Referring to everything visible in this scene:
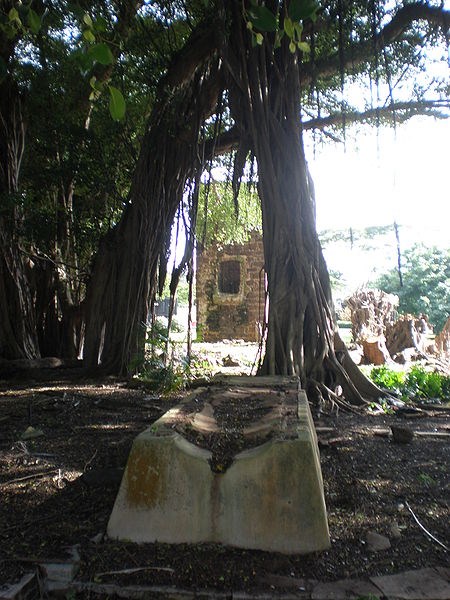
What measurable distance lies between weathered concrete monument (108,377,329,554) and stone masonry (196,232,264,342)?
40.0ft

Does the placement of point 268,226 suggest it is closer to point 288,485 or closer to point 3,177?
point 288,485

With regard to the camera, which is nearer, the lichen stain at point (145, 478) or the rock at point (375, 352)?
the lichen stain at point (145, 478)

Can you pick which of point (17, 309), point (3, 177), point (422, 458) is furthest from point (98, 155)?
point (422, 458)

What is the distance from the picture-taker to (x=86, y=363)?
6430 millimetres

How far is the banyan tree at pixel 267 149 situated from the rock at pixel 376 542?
8.34 feet

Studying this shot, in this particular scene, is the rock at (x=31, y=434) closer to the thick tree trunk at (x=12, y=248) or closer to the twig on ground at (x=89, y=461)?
the twig on ground at (x=89, y=461)

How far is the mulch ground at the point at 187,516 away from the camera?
1.73 m

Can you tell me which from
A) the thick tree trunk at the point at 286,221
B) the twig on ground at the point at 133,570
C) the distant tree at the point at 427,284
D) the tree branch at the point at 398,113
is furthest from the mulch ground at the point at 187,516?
the distant tree at the point at 427,284

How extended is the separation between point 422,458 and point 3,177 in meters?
6.29

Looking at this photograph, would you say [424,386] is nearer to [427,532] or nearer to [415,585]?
[427,532]

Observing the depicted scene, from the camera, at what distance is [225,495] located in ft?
6.18

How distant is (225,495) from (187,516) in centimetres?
17

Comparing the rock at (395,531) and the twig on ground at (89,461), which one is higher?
the twig on ground at (89,461)

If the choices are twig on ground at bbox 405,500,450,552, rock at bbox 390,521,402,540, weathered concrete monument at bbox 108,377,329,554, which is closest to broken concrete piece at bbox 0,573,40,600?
weathered concrete monument at bbox 108,377,329,554
